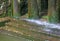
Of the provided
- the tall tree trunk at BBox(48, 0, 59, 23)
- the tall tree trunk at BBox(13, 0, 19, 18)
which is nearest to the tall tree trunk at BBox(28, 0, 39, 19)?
the tall tree trunk at BBox(13, 0, 19, 18)

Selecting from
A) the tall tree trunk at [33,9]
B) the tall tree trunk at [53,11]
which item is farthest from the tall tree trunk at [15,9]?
the tall tree trunk at [53,11]

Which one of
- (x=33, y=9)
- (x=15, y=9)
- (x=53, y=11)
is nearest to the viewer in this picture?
(x=53, y=11)

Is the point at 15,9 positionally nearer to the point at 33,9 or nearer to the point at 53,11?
the point at 33,9

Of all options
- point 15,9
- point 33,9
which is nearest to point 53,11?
point 33,9

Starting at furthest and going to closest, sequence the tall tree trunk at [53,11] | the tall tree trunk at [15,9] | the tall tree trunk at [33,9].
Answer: the tall tree trunk at [15,9], the tall tree trunk at [33,9], the tall tree trunk at [53,11]

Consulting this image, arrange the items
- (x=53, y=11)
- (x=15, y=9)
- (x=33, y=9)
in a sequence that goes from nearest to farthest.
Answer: (x=53, y=11) < (x=33, y=9) < (x=15, y=9)

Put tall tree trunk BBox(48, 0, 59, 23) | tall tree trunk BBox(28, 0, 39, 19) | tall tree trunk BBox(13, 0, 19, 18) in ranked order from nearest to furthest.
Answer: tall tree trunk BBox(48, 0, 59, 23), tall tree trunk BBox(28, 0, 39, 19), tall tree trunk BBox(13, 0, 19, 18)

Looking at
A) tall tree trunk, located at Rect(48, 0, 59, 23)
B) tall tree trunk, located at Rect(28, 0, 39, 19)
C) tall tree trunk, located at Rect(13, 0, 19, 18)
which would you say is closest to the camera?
tall tree trunk, located at Rect(48, 0, 59, 23)

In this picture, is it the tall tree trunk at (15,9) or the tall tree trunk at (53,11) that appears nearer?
the tall tree trunk at (53,11)

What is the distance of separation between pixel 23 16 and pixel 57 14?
2.65 meters

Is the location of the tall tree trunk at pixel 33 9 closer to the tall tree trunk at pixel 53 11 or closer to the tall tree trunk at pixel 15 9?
the tall tree trunk at pixel 15 9

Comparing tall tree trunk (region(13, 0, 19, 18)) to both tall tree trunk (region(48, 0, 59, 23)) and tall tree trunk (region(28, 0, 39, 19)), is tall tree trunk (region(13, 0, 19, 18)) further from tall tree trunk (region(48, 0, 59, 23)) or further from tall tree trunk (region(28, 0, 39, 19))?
tall tree trunk (region(48, 0, 59, 23))

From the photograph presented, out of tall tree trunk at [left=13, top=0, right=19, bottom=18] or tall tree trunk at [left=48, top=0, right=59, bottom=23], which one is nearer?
tall tree trunk at [left=48, top=0, right=59, bottom=23]

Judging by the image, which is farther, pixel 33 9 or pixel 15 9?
pixel 15 9
